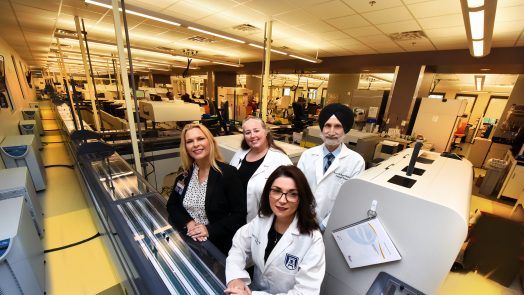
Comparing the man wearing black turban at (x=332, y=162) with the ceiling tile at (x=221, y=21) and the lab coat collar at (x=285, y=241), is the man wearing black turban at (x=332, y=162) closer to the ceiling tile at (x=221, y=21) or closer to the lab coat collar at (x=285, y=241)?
the lab coat collar at (x=285, y=241)

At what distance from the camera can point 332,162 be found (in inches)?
72.5

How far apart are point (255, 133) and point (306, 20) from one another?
359 cm

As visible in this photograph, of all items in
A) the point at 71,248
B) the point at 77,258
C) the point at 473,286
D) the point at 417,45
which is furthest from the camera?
the point at 417,45

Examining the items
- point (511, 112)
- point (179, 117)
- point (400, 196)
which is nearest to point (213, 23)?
point (179, 117)

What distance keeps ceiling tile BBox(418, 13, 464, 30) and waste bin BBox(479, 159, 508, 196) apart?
11.4 feet

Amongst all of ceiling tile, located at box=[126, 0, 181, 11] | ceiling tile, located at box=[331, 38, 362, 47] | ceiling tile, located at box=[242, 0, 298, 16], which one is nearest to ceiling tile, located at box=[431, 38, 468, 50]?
ceiling tile, located at box=[331, 38, 362, 47]

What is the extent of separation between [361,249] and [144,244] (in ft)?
4.39

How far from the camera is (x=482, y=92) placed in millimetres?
12133

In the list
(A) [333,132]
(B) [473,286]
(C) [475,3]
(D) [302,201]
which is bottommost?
(B) [473,286]

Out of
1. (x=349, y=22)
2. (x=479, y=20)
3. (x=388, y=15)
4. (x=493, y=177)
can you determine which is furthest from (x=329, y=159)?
(x=493, y=177)

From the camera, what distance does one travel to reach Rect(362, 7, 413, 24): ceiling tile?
3511mm

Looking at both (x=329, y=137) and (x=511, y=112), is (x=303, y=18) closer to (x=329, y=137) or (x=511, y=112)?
(x=329, y=137)

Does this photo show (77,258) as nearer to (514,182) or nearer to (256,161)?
(256,161)

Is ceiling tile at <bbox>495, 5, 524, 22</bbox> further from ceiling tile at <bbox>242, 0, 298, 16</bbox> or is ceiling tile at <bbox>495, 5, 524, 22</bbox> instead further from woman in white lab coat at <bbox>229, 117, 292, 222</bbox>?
woman in white lab coat at <bbox>229, 117, 292, 222</bbox>
